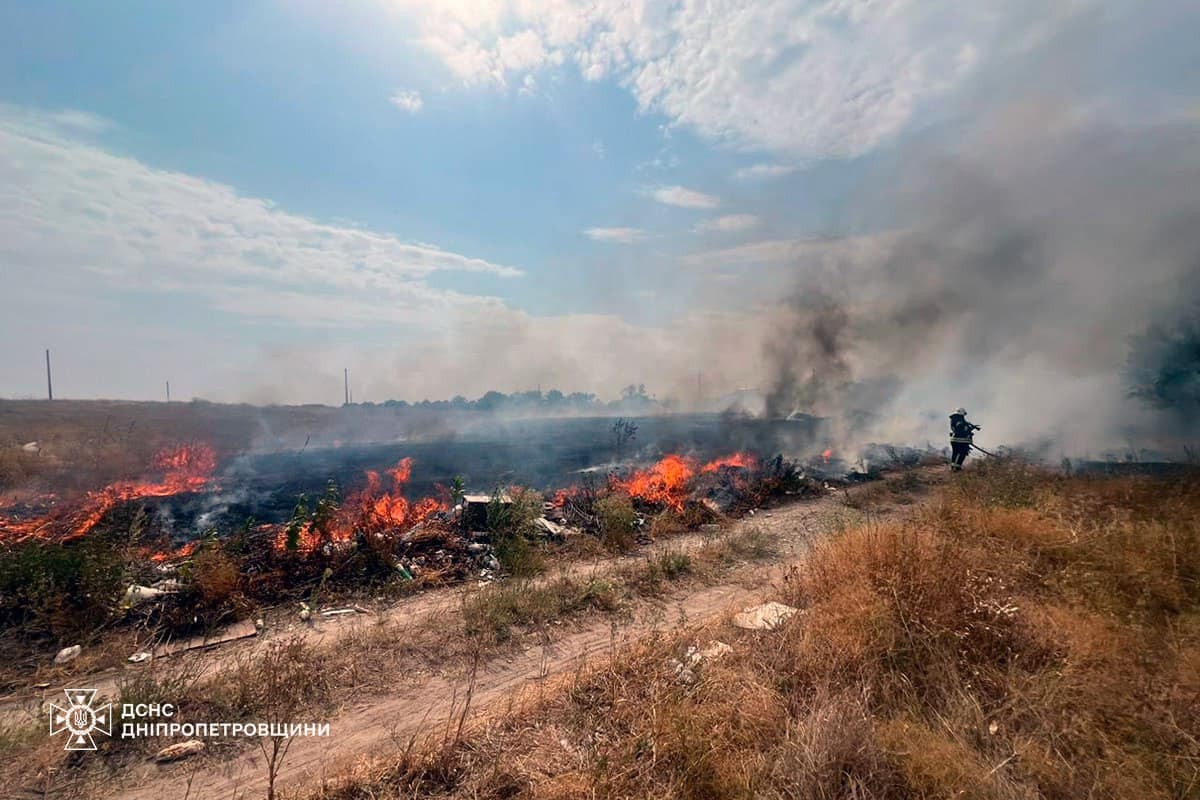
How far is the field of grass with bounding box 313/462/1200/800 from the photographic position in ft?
10.3

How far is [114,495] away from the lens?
12547mm

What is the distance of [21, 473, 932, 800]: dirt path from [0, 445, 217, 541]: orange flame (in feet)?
19.8

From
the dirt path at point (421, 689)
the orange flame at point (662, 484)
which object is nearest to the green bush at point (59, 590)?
the dirt path at point (421, 689)

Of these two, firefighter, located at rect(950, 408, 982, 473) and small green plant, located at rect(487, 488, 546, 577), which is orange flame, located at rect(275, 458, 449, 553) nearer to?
small green plant, located at rect(487, 488, 546, 577)

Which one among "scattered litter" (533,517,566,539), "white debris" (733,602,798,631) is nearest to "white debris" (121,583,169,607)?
"scattered litter" (533,517,566,539)

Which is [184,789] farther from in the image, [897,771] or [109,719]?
[897,771]

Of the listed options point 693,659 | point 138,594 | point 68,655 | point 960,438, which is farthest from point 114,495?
point 960,438

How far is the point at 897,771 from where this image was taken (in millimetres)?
3158

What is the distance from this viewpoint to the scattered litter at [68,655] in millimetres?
5719

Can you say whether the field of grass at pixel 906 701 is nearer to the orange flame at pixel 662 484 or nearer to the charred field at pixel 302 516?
the charred field at pixel 302 516

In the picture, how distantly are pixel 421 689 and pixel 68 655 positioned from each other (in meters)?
4.43

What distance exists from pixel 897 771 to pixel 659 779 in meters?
1.55

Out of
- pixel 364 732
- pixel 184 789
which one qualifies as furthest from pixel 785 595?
pixel 184 789

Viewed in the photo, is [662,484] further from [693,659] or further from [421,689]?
[421,689]
